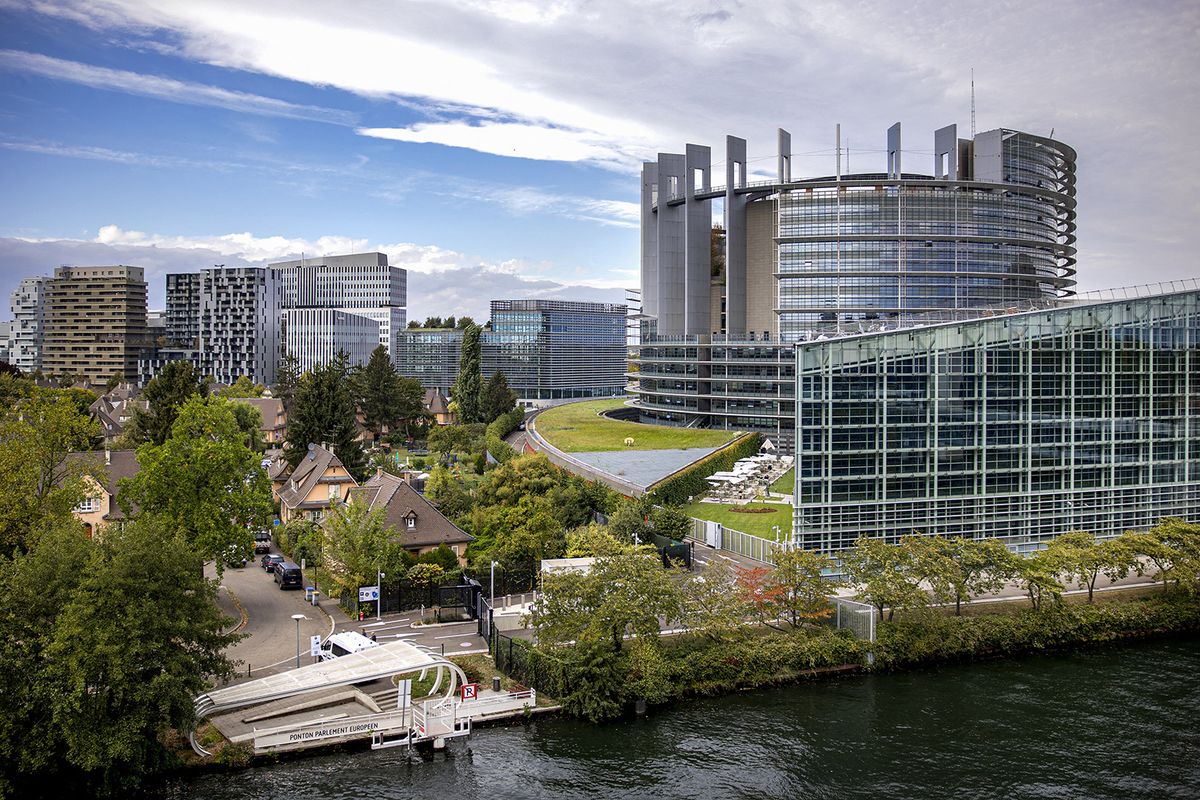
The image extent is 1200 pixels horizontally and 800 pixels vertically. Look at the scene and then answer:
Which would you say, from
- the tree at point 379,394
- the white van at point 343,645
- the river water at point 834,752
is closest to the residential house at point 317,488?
the white van at point 343,645

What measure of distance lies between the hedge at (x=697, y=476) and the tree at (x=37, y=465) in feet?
105

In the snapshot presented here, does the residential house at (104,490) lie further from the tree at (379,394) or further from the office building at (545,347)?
the office building at (545,347)

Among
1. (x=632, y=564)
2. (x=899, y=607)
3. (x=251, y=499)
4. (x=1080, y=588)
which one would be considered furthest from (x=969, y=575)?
(x=251, y=499)

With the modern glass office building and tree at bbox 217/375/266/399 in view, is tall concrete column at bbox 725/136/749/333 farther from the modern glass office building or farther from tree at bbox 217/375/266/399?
tree at bbox 217/375/266/399

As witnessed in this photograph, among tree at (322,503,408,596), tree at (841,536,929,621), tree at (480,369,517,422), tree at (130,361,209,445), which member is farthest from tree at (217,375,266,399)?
tree at (841,536,929,621)

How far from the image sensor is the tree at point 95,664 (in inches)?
1196

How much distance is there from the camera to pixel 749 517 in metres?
63.7

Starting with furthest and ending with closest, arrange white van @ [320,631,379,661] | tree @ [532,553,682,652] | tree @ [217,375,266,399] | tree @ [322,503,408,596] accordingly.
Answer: tree @ [217,375,266,399], tree @ [322,503,408,596], white van @ [320,631,379,661], tree @ [532,553,682,652]

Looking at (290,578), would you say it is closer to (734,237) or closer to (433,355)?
(734,237)

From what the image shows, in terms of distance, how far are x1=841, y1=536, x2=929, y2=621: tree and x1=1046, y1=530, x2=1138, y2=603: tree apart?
25.6ft

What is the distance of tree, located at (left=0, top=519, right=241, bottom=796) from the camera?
30375 mm

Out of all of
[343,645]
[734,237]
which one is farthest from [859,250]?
[343,645]

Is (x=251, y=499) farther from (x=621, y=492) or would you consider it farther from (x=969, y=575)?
(x=969, y=575)

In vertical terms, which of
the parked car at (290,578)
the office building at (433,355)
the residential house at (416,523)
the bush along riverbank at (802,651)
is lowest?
the bush along riverbank at (802,651)
